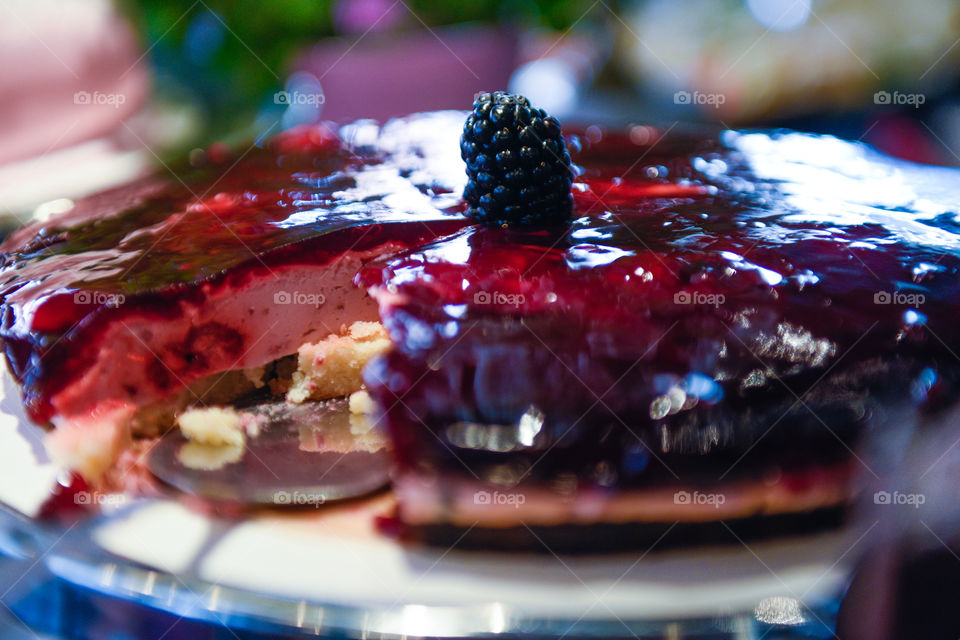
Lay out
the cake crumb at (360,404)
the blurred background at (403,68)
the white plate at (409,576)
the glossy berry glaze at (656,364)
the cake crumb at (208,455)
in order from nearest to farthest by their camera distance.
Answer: the white plate at (409,576), the glossy berry glaze at (656,364), the cake crumb at (208,455), the cake crumb at (360,404), the blurred background at (403,68)

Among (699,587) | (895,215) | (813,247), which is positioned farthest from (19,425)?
(895,215)

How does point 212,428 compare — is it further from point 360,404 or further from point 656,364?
point 656,364

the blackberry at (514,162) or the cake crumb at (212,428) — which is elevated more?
the blackberry at (514,162)

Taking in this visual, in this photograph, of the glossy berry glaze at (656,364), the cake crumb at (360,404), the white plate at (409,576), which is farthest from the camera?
the cake crumb at (360,404)

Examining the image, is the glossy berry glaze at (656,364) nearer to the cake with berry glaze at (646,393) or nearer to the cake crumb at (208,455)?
the cake with berry glaze at (646,393)

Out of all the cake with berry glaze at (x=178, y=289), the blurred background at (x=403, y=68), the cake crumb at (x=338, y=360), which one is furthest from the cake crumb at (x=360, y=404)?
the blurred background at (x=403, y=68)

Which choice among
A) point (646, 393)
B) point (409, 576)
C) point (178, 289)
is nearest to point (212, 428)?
point (178, 289)

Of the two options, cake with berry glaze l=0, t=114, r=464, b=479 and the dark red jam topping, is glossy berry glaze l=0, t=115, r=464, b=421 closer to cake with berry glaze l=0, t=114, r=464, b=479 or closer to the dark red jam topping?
cake with berry glaze l=0, t=114, r=464, b=479
